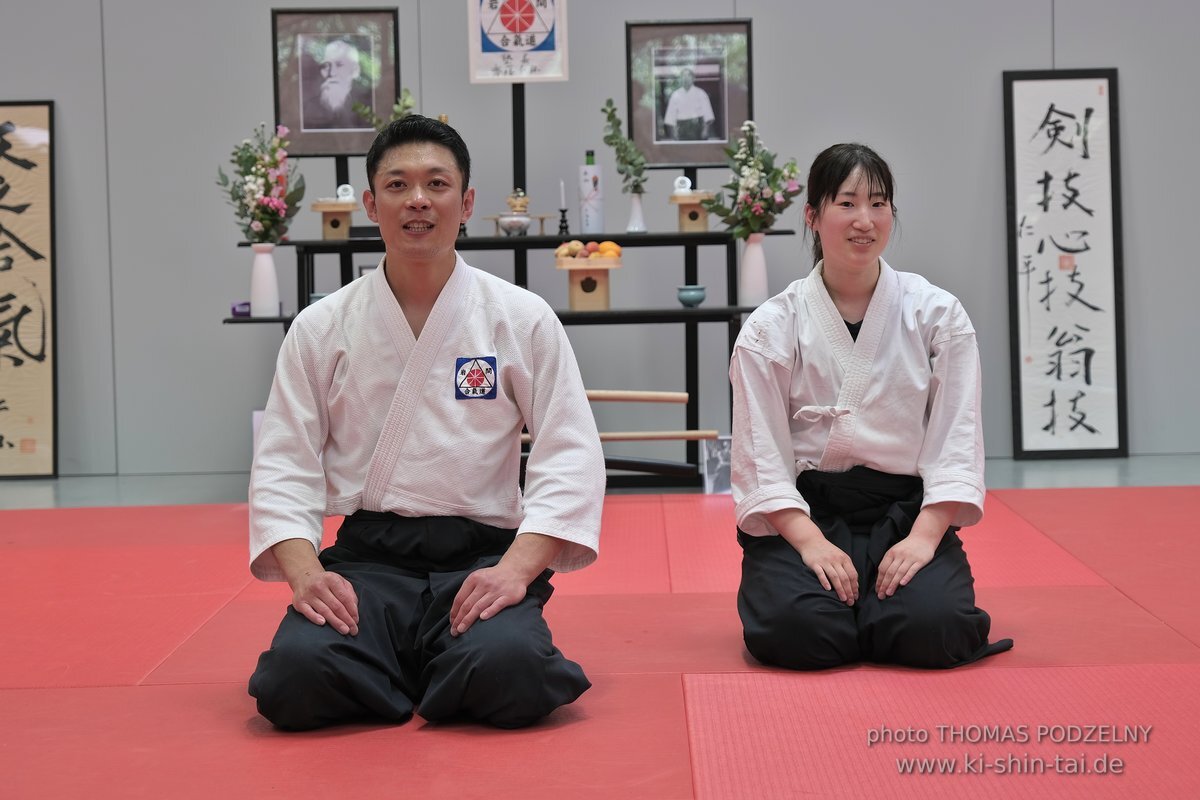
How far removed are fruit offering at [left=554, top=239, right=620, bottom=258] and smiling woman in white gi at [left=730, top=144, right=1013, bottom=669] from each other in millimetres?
2331

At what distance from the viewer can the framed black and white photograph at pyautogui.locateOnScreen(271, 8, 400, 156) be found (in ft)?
18.1

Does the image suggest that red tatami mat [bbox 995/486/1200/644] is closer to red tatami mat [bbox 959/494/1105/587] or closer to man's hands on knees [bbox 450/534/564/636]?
red tatami mat [bbox 959/494/1105/587]

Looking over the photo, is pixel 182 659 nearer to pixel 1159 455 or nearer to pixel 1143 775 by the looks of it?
pixel 1143 775

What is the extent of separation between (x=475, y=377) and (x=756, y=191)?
2896 millimetres

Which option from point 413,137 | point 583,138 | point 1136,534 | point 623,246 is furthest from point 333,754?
point 583,138

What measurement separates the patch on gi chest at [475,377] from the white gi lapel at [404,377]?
0.06 m

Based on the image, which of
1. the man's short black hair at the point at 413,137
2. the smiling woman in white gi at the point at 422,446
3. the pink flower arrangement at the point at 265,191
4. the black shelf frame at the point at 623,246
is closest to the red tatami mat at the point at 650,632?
the smiling woman in white gi at the point at 422,446

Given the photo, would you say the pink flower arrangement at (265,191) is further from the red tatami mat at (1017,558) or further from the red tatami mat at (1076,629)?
the red tatami mat at (1076,629)

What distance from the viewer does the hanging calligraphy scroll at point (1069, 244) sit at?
5707 millimetres

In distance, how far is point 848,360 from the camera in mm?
2783

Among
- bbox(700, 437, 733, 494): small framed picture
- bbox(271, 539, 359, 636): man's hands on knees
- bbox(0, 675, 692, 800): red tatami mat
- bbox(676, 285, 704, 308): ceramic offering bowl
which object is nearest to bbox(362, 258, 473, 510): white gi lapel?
bbox(271, 539, 359, 636): man's hands on knees

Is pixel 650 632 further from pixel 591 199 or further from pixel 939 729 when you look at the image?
pixel 591 199

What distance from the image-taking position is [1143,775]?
6.53 ft

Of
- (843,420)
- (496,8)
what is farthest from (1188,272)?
(843,420)
